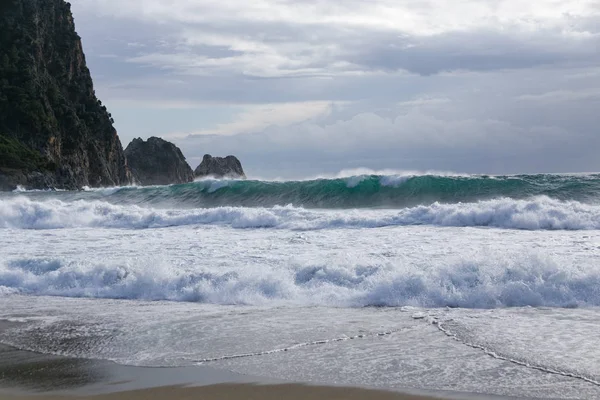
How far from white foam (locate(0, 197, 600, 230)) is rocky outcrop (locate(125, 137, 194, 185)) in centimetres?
7135

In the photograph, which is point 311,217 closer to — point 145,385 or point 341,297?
point 341,297

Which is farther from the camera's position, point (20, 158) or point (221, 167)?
point (221, 167)

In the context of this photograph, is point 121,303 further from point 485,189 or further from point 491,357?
point 485,189

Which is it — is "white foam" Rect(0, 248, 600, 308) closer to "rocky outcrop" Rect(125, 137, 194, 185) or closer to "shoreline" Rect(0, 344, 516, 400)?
"shoreline" Rect(0, 344, 516, 400)

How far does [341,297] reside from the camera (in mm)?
8188

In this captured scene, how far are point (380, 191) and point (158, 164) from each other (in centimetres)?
7085

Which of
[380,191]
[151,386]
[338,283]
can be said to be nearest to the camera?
[151,386]

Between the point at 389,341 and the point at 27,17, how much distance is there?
70.7 metres

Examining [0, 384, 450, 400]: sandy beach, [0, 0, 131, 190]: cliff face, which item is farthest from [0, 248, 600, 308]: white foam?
[0, 0, 131, 190]: cliff face

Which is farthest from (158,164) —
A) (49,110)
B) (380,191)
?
(380,191)

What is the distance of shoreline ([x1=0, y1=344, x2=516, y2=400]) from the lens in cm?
479

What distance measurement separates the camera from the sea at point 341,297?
547 cm

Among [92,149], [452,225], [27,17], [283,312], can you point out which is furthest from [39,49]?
[283,312]

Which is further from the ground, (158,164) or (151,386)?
(158,164)
